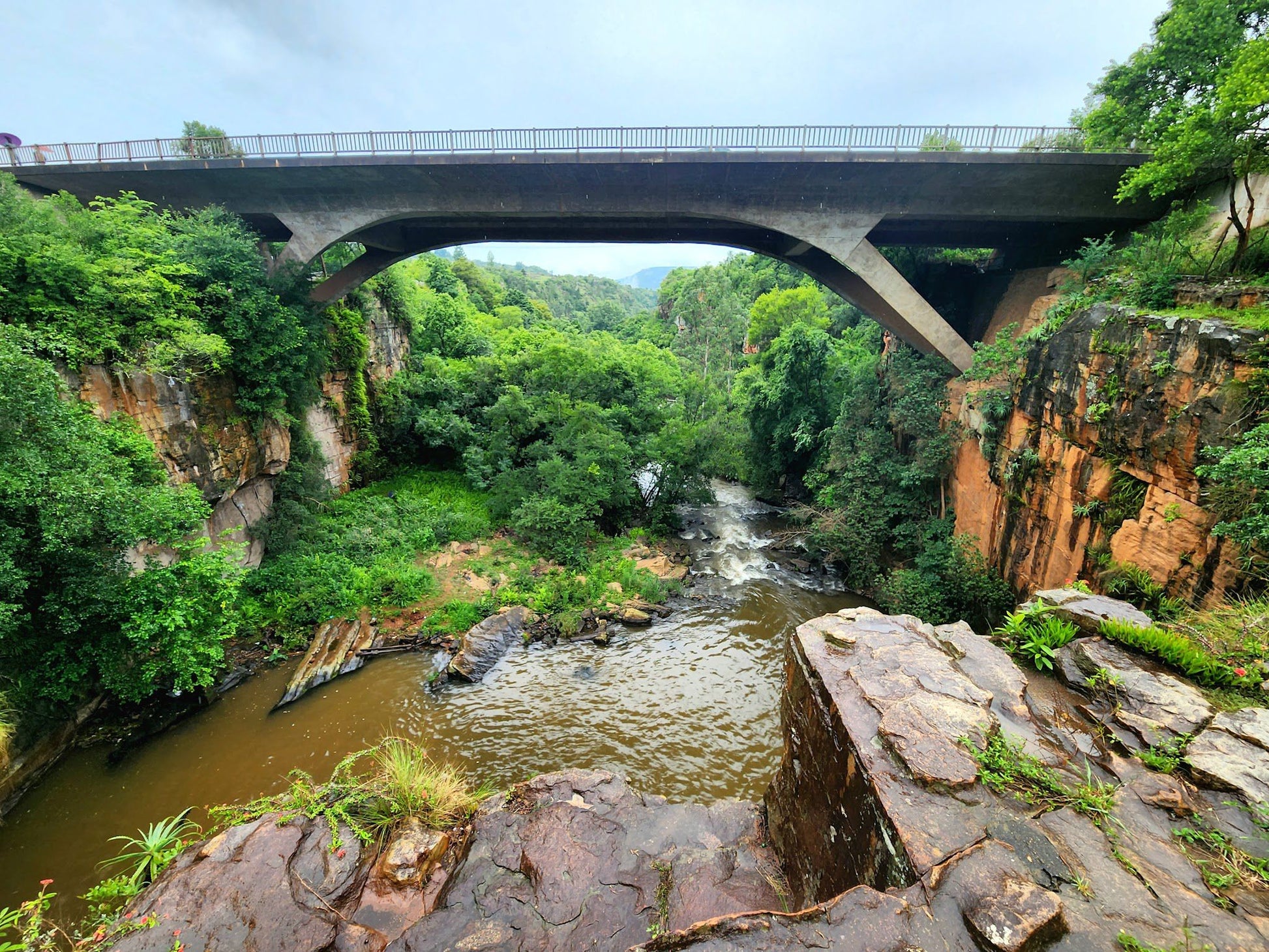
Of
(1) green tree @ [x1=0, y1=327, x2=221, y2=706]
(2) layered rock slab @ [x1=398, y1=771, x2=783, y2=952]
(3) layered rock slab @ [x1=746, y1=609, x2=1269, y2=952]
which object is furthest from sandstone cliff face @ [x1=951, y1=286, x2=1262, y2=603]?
(1) green tree @ [x1=0, y1=327, x2=221, y2=706]

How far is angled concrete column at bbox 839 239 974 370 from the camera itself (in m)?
11.4

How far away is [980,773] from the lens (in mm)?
2953

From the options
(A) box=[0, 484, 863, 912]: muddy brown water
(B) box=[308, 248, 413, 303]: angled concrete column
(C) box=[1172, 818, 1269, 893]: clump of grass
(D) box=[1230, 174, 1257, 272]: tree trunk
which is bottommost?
(A) box=[0, 484, 863, 912]: muddy brown water

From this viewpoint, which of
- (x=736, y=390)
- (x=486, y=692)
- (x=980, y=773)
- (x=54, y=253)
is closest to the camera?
(x=980, y=773)

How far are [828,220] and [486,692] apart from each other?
12467 millimetres

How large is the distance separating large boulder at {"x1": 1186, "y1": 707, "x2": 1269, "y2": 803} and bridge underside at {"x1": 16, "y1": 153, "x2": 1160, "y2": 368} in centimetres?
975

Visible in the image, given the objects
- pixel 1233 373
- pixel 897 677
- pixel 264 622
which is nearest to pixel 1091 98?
pixel 1233 373

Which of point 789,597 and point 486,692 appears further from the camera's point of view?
point 789,597

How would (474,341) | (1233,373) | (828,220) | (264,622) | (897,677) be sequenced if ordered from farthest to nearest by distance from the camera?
(474,341), (828,220), (264,622), (1233,373), (897,677)

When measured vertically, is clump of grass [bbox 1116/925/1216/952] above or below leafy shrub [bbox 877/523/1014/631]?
above

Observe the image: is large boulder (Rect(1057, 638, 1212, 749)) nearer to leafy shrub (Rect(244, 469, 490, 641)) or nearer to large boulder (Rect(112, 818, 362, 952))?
large boulder (Rect(112, 818, 362, 952))

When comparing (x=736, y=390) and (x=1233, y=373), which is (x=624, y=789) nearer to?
(x=1233, y=373)

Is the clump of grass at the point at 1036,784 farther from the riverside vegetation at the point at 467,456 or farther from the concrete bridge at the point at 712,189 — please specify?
the concrete bridge at the point at 712,189

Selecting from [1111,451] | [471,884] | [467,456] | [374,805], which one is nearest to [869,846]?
[471,884]
